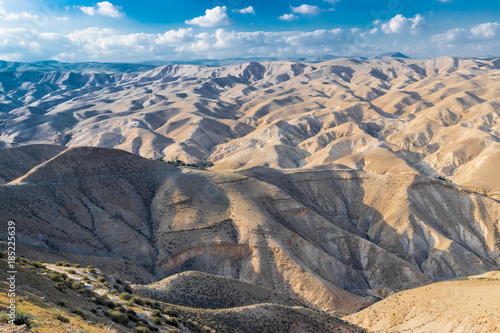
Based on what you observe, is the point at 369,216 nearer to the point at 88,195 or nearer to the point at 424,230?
the point at 424,230

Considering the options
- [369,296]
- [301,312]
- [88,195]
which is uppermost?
[88,195]

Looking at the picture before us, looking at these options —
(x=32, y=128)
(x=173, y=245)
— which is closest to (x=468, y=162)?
(x=173, y=245)

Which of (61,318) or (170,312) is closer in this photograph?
(61,318)

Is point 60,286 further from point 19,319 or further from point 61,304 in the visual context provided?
point 19,319

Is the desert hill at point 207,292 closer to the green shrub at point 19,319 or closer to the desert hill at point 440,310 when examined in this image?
the desert hill at point 440,310

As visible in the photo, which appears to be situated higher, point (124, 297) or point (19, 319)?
point (19, 319)

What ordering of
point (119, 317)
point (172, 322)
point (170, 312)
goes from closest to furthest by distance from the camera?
1. point (119, 317)
2. point (172, 322)
3. point (170, 312)

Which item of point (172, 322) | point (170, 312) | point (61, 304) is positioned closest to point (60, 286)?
point (61, 304)
